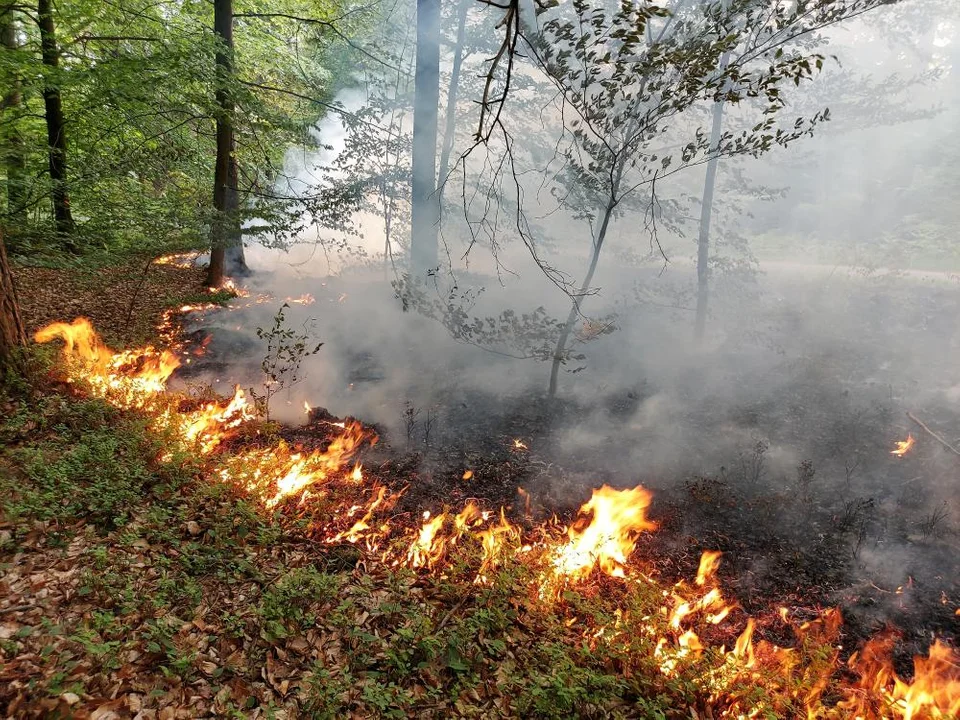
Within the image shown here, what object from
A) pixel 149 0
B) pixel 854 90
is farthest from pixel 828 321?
pixel 149 0

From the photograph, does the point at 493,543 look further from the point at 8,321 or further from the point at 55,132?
the point at 55,132

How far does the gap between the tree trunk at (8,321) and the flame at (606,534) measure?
7307 mm

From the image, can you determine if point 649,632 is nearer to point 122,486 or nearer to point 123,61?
point 122,486

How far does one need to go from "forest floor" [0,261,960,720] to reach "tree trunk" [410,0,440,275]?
347 inches

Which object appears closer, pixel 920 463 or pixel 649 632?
pixel 649 632

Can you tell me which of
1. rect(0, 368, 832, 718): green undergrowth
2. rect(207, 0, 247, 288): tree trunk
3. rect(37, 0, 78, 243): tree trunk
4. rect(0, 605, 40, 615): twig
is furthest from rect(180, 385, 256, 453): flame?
rect(37, 0, 78, 243): tree trunk

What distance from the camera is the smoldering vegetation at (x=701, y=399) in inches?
257

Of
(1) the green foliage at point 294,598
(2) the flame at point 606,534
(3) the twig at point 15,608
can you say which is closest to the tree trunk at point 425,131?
(2) the flame at point 606,534

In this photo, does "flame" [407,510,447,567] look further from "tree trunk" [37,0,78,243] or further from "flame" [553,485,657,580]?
"tree trunk" [37,0,78,243]

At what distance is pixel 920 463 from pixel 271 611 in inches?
430

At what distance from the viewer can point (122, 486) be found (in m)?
5.32

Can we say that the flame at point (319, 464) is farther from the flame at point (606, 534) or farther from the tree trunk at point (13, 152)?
the tree trunk at point (13, 152)

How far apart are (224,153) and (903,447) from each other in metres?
15.3

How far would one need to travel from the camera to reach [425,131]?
42.9 ft
